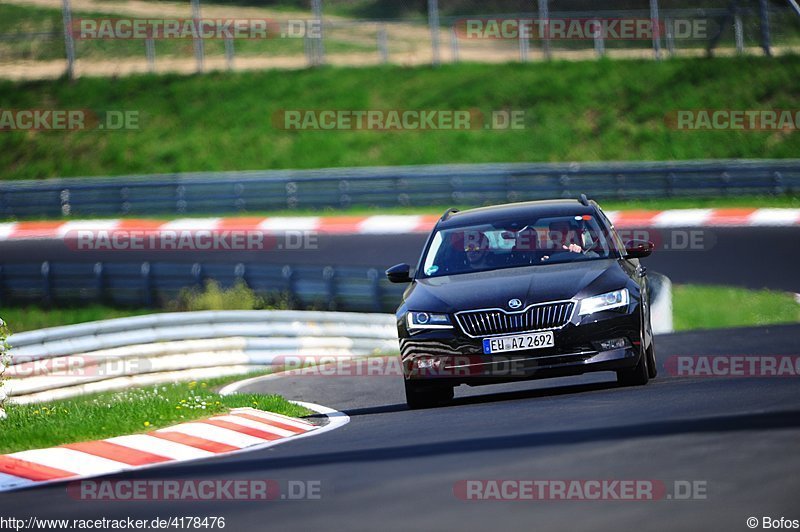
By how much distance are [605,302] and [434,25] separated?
91.7 feet

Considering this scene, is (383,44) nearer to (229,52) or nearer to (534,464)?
(229,52)

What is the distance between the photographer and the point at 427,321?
10.8 meters

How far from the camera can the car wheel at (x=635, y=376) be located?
11180 millimetres

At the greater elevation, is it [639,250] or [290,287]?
[639,250]

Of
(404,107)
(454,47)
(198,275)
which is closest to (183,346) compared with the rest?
(198,275)

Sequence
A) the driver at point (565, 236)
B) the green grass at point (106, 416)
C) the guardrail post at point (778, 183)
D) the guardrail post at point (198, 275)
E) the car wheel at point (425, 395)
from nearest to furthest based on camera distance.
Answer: the green grass at point (106, 416) → the car wheel at point (425, 395) → the driver at point (565, 236) → the guardrail post at point (198, 275) → the guardrail post at point (778, 183)

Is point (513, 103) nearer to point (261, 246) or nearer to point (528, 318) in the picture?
point (261, 246)

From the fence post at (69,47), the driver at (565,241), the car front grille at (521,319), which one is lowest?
the car front grille at (521,319)

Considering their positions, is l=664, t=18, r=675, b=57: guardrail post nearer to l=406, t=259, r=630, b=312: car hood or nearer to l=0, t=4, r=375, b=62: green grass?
l=0, t=4, r=375, b=62: green grass

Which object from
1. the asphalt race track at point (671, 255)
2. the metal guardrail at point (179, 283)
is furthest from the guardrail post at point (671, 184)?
the metal guardrail at point (179, 283)

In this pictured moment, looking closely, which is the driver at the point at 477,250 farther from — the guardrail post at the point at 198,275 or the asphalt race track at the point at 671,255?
the guardrail post at the point at 198,275

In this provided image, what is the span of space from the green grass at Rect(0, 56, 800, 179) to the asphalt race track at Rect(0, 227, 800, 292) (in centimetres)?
920

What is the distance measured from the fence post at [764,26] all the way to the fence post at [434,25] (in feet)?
26.8

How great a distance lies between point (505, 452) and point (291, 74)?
34.5 meters
